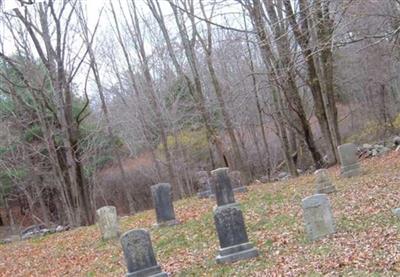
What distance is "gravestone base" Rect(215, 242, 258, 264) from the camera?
816 centimetres

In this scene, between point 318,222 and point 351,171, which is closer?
point 318,222

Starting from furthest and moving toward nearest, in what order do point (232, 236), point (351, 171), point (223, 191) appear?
point (351, 171) < point (223, 191) < point (232, 236)

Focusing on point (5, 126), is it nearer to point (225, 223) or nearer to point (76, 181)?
point (76, 181)

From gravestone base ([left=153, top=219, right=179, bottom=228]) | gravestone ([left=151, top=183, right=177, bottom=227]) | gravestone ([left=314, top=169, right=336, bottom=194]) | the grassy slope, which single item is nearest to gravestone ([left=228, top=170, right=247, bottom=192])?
the grassy slope

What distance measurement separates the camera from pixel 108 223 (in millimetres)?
12477

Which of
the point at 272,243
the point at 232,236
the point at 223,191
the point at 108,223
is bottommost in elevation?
the point at 272,243

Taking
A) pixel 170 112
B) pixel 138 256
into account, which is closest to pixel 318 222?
pixel 138 256

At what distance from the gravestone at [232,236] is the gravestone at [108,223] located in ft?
14.7

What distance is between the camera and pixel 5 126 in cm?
2366

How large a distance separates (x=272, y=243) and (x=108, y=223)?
5.22 m

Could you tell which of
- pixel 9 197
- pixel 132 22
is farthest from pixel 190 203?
pixel 9 197

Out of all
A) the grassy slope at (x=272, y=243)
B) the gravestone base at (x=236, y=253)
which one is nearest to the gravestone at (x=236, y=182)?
the grassy slope at (x=272, y=243)

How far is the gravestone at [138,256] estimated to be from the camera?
8141 millimetres

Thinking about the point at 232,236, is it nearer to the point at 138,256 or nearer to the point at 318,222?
the point at 318,222
